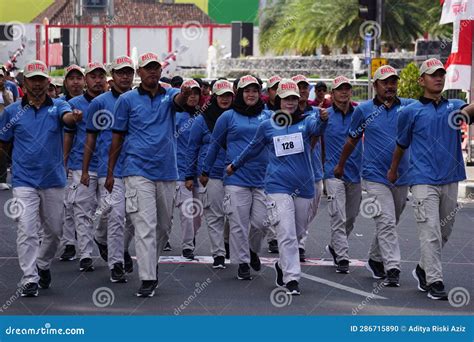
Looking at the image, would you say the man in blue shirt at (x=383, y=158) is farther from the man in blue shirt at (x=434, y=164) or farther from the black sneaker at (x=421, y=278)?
the man in blue shirt at (x=434, y=164)

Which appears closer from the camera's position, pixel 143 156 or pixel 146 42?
pixel 143 156

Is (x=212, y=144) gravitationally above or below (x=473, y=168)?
above

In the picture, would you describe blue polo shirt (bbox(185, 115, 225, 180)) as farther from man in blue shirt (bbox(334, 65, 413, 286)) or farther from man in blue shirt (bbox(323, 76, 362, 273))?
man in blue shirt (bbox(334, 65, 413, 286))

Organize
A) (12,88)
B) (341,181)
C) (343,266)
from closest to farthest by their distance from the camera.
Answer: (343,266)
(341,181)
(12,88)

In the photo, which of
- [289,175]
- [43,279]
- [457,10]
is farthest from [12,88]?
[289,175]

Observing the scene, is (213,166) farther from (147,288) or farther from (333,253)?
(147,288)

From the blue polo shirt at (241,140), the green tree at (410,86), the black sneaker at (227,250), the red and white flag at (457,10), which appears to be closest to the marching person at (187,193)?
the black sneaker at (227,250)

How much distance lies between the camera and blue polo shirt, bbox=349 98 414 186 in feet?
41.0

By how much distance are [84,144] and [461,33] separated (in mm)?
14873

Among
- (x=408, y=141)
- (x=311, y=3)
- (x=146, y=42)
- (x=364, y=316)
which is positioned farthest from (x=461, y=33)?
(x=146, y=42)

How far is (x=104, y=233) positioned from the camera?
537 inches

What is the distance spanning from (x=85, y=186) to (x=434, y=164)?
11.8 ft

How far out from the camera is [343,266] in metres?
13.3

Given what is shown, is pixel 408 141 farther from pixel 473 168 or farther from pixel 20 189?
pixel 473 168
